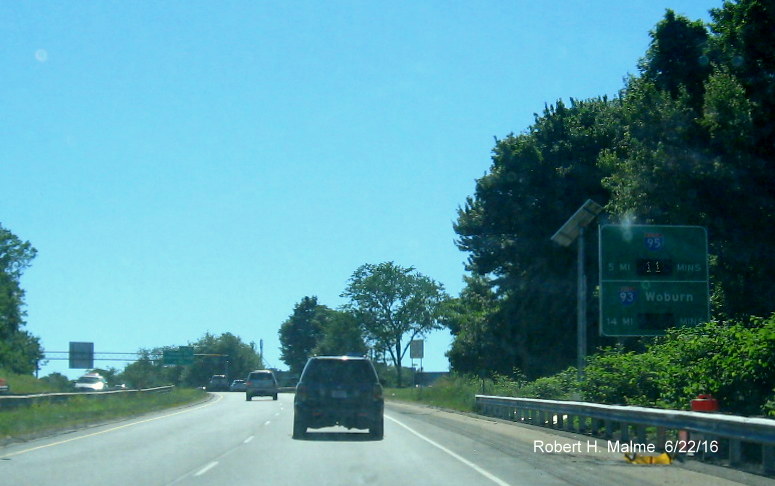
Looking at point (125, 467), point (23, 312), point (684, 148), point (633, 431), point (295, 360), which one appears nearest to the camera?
point (125, 467)

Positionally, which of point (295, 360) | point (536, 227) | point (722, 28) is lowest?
point (295, 360)

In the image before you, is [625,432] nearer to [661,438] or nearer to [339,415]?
[661,438]

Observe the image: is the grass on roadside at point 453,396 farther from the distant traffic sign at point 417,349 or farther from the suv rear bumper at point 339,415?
the suv rear bumper at point 339,415

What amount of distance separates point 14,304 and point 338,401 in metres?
86.6

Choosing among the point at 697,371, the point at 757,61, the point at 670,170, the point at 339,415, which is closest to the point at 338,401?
the point at 339,415

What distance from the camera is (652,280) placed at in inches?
933

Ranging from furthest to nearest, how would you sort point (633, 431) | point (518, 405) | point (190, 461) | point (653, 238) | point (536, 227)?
1. point (536, 227)
2. point (518, 405)
3. point (653, 238)
4. point (633, 431)
5. point (190, 461)

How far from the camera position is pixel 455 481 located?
1343cm

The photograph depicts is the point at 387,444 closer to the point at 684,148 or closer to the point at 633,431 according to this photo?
the point at 633,431

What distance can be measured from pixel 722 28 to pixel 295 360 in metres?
145

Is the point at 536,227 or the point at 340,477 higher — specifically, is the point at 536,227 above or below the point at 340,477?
above

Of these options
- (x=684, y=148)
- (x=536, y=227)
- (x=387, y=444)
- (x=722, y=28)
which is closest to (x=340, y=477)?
(x=387, y=444)

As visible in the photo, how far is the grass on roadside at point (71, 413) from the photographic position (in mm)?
25550

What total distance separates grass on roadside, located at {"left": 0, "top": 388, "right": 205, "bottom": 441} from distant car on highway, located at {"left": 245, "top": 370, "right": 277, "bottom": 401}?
490cm
